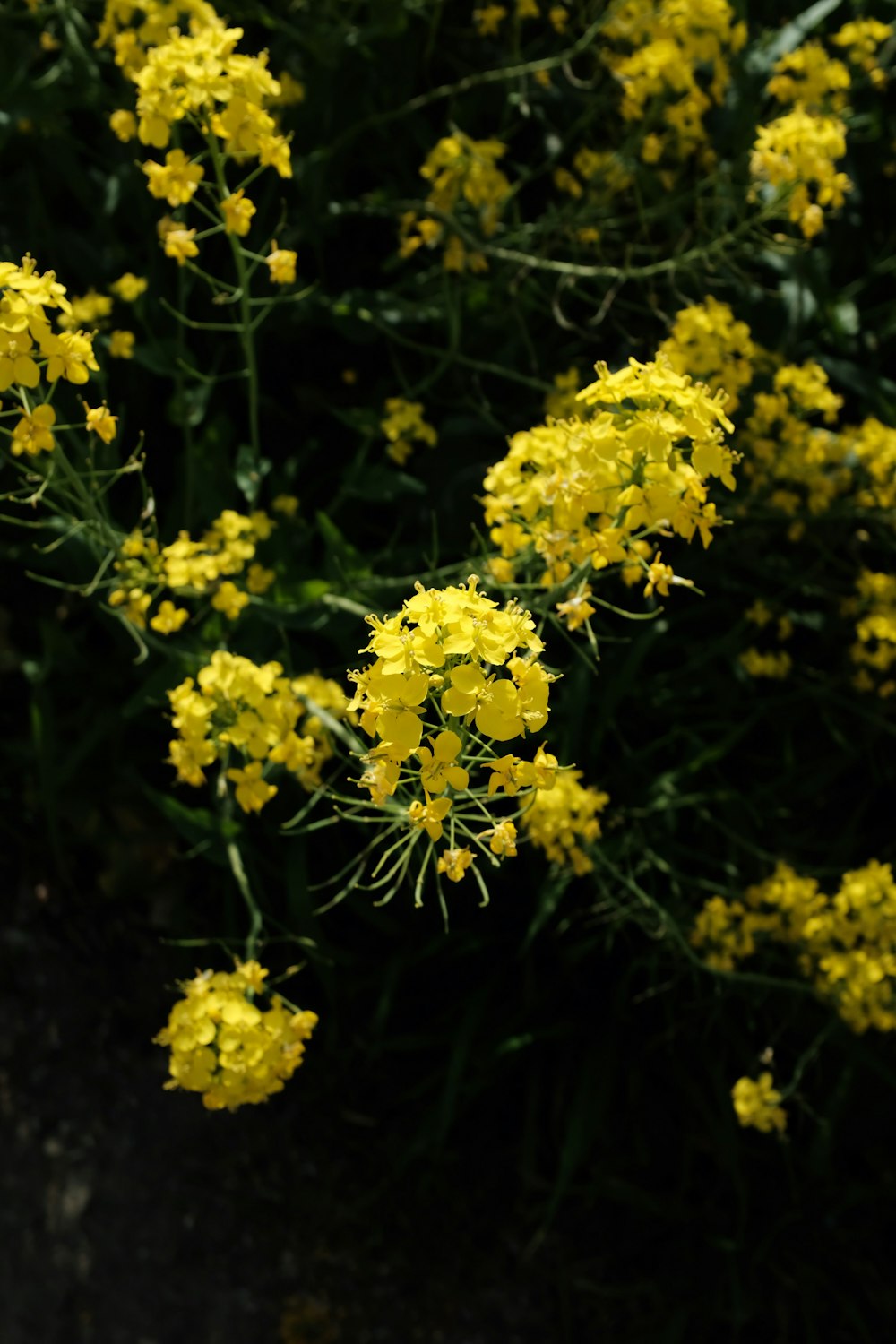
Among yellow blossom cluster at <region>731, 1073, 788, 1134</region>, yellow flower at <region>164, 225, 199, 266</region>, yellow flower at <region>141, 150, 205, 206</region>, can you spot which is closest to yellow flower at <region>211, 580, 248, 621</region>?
yellow flower at <region>164, 225, 199, 266</region>

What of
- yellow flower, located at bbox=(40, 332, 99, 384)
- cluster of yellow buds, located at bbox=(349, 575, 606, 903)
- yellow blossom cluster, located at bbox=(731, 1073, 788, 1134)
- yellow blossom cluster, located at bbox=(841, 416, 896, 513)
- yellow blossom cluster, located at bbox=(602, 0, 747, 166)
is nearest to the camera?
cluster of yellow buds, located at bbox=(349, 575, 606, 903)

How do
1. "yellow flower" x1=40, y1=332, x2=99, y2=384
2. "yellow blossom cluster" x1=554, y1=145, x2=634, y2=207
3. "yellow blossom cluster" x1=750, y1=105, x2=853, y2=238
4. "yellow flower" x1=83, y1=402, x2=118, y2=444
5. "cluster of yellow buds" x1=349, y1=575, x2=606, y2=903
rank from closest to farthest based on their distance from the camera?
1. "cluster of yellow buds" x1=349, y1=575, x2=606, y2=903
2. "yellow flower" x1=40, y1=332, x2=99, y2=384
3. "yellow flower" x1=83, y1=402, x2=118, y2=444
4. "yellow blossom cluster" x1=750, y1=105, x2=853, y2=238
5. "yellow blossom cluster" x1=554, y1=145, x2=634, y2=207

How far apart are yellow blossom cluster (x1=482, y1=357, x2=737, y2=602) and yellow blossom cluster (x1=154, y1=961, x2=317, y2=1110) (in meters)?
0.92

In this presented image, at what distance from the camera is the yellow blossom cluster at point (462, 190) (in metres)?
2.85

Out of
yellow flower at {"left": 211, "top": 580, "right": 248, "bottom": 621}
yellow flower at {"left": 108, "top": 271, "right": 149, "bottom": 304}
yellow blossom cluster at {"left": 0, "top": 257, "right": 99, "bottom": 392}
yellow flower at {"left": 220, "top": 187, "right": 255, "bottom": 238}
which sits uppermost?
yellow flower at {"left": 220, "top": 187, "right": 255, "bottom": 238}

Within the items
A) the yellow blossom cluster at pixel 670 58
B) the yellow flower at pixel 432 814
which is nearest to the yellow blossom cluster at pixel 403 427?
the yellow blossom cluster at pixel 670 58

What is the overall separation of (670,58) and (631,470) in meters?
1.66

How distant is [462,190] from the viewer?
9.87ft

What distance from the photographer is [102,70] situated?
3307 mm

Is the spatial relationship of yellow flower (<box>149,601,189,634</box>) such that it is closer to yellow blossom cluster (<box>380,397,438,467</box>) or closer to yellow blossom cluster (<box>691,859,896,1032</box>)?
yellow blossom cluster (<box>380,397,438,467</box>)

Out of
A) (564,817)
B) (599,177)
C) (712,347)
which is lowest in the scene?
(564,817)

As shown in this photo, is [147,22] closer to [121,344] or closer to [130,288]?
[130,288]

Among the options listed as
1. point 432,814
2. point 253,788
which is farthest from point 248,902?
point 432,814

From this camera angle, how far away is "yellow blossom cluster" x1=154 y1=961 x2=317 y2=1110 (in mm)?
2031
